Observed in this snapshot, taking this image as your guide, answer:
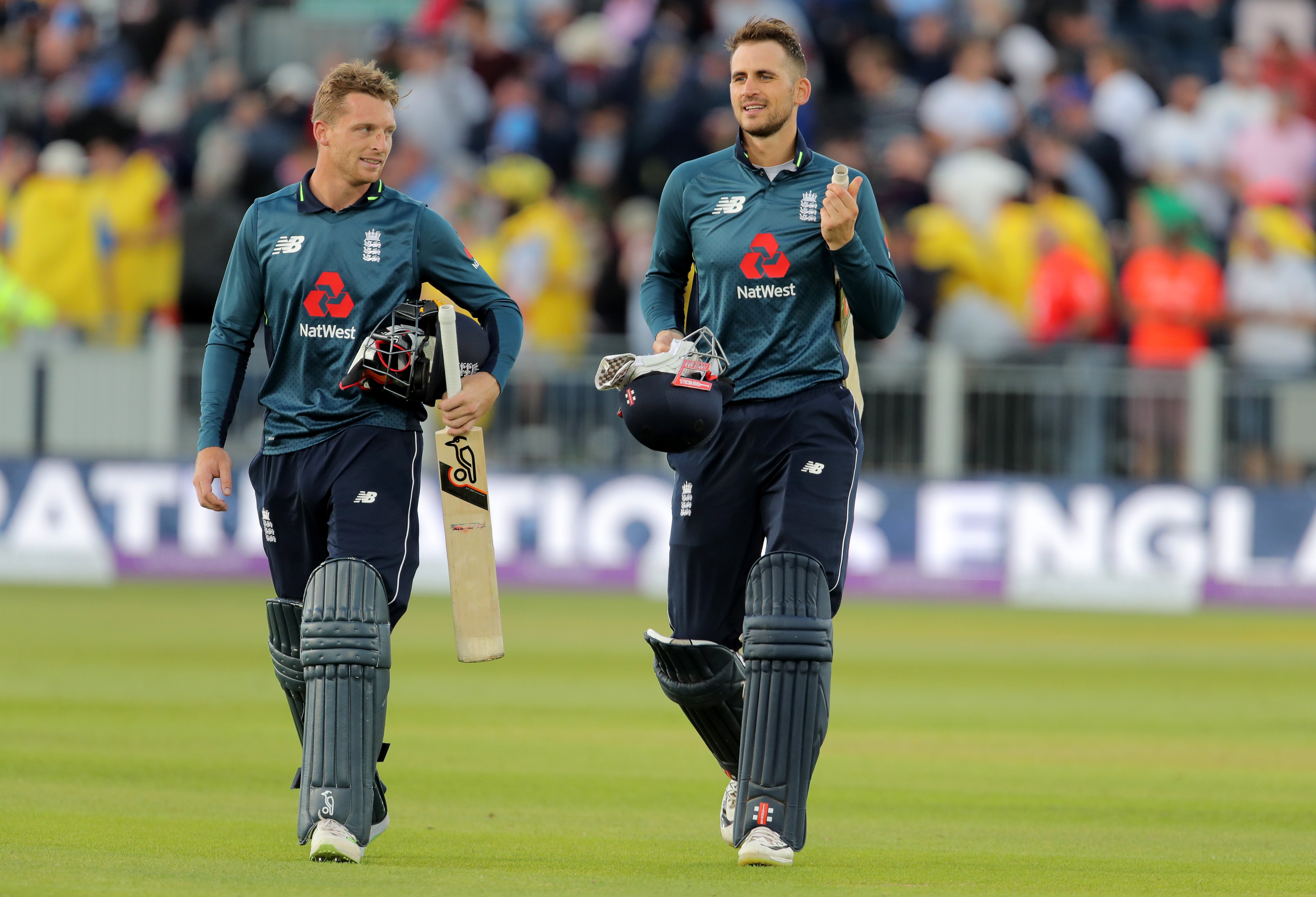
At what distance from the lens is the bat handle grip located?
6.72 metres

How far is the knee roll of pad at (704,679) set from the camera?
7.09 metres

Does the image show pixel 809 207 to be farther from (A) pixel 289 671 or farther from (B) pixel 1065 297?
(B) pixel 1065 297

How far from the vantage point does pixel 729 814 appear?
23.6 feet

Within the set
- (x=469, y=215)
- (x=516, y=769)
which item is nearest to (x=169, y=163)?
(x=469, y=215)

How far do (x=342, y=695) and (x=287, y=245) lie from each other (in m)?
1.50

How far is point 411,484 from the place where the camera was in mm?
6875

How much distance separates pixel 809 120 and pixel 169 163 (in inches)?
246

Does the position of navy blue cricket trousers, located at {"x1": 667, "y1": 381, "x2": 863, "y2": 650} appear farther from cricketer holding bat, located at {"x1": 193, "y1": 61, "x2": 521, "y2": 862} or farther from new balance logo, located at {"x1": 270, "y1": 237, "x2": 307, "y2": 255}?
new balance logo, located at {"x1": 270, "y1": 237, "x2": 307, "y2": 255}

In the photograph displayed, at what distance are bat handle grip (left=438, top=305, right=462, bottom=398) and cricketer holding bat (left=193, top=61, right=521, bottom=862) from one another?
43 millimetres

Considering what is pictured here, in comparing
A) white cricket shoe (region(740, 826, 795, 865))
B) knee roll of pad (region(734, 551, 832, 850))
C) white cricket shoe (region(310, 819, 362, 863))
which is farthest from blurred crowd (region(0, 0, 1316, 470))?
white cricket shoe (region(310, 819, 362, 863))

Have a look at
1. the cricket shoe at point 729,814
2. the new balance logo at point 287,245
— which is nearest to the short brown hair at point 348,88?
the new balance logo at point 287,245

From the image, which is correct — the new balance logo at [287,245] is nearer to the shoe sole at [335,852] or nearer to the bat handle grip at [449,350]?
the bat handle grip at [449,350]

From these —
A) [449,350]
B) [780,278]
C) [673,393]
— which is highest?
[780,278]

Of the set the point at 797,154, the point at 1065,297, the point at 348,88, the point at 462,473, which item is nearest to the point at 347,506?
the point at 462,473
